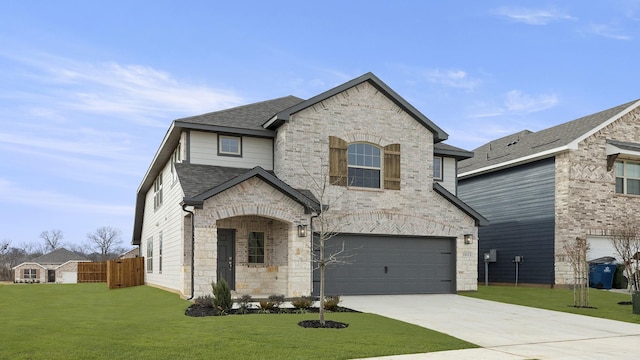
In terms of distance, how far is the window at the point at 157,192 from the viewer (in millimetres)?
26297

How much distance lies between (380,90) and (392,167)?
2885 millimetres

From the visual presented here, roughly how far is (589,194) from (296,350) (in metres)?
19.9

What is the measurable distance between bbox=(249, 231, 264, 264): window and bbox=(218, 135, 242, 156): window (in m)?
2.94

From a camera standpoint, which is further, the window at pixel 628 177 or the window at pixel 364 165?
the window at pixel 628 177

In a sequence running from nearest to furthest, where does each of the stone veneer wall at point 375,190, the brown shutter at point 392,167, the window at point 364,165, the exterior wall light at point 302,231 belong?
1. the exterior wall light at point 302,231
2. the stone veneer wall at point 375,190
3. the window at point 364,165
4. the brown shutter at point 392,167

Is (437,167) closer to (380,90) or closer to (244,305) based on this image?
(380,90)

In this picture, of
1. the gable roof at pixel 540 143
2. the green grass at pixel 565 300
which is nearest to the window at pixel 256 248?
the green grass at pixel 565 300

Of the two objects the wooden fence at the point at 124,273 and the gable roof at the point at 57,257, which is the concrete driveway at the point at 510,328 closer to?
the wooden fence at the point at 124,273

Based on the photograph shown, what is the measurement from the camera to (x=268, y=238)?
66.8 ft

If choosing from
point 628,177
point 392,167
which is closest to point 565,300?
point 392,167

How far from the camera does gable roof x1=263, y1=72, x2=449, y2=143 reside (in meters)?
20.2

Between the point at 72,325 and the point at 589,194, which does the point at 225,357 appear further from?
the point at 589,194

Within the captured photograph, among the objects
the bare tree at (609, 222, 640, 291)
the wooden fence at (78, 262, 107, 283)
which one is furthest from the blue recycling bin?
the wooden fence at (78, 262, 107, 283)

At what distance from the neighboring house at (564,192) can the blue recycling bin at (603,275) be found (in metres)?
0.71
